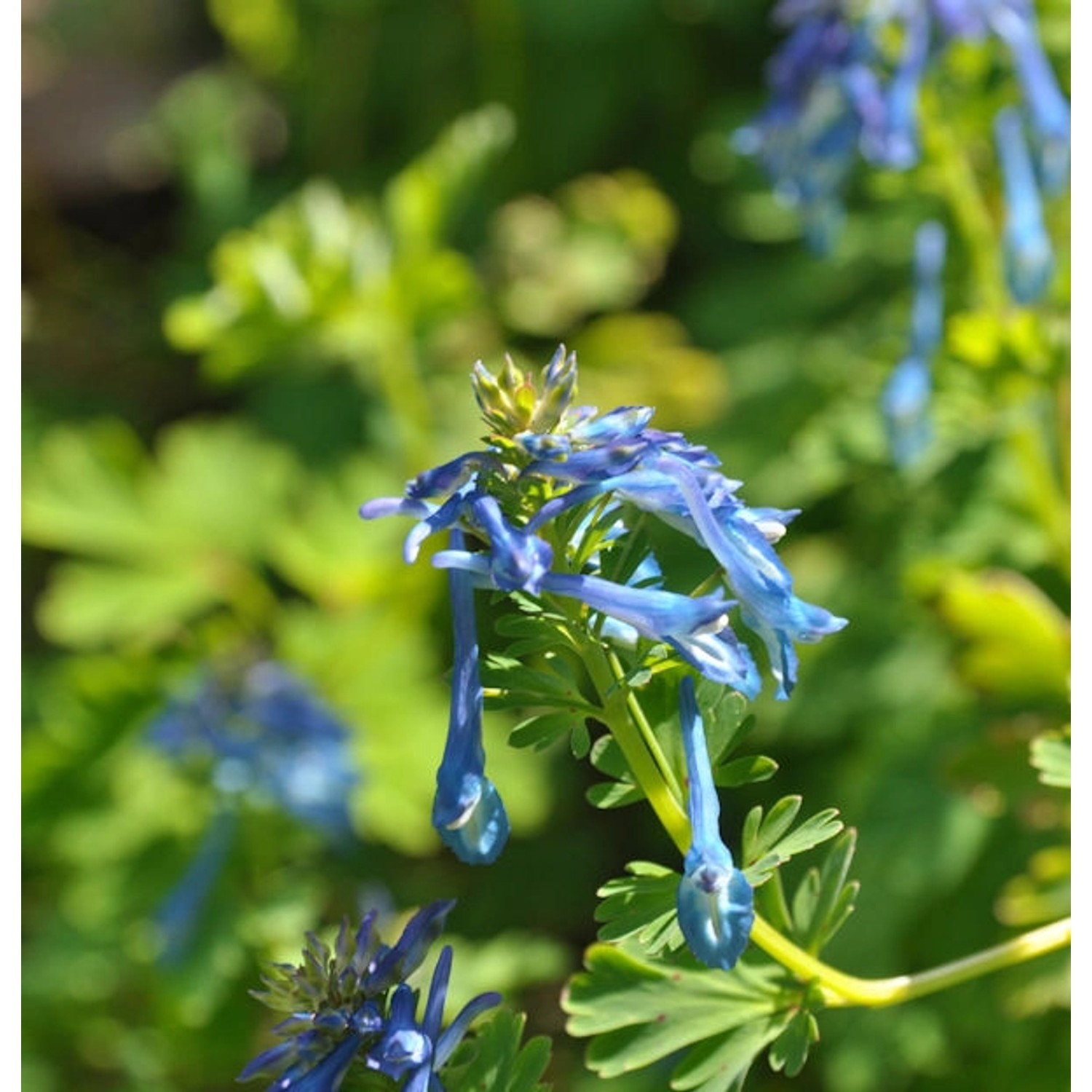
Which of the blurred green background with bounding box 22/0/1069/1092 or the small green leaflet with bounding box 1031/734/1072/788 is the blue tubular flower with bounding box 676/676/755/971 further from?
the blurred green background with bounding box 22/0/1069/1092

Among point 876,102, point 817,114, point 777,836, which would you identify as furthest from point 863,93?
point 777,836

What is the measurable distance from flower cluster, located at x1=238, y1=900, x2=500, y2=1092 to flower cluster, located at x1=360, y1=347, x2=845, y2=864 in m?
0.14

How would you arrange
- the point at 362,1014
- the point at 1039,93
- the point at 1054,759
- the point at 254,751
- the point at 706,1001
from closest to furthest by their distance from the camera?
1. the point at 362,1014
2. the point at 706,1001
3. the point at 1054,759
4. the point at 1039,93
5. the point at 254,751

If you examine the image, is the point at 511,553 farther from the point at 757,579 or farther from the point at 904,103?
the point at 904,103

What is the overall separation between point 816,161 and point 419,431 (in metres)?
1.33

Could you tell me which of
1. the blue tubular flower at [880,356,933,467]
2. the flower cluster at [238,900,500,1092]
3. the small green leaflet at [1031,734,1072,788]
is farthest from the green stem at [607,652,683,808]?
the blue tubular flower at [880,356,933,467]

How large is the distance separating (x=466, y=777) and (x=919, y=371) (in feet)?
5.37

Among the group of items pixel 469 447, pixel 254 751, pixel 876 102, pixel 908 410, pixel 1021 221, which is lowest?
pixel 254 751

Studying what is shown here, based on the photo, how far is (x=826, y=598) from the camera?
10.4 ft

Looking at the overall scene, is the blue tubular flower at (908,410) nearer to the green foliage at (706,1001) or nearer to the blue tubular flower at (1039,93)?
the blue tubular flower at (1039,93)

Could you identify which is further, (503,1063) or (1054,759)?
(1054,759)

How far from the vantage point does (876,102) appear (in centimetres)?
245

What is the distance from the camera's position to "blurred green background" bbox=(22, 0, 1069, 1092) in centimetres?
269

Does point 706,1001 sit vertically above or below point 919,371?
below
